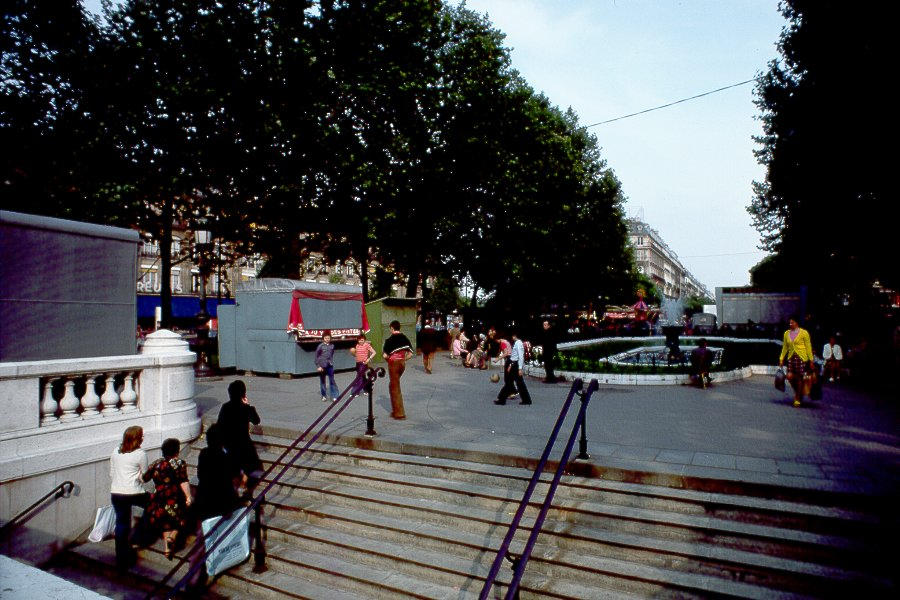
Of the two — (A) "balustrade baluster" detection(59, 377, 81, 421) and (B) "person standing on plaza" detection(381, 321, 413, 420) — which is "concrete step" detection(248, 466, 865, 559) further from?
(A) "balustrade baluster" detection(59, 377, 81, 421)

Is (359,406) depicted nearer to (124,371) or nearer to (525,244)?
(124,371)

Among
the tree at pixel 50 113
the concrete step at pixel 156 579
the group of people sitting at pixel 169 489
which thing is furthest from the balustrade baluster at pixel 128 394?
the tree at pixel 50 113

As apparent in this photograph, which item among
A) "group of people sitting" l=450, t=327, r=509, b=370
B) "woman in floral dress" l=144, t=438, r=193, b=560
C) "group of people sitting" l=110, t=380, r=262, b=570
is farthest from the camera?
"group of people sitting" l=450, t=327, r=509, b=370

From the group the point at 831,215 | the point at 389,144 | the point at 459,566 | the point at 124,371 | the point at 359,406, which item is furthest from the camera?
the point at 389,144

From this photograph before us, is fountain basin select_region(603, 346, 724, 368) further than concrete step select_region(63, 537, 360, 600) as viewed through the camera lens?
Yes

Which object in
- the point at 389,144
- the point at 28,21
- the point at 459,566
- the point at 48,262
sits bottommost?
the point at 459,566

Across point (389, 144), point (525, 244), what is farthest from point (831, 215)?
point (389, 144)

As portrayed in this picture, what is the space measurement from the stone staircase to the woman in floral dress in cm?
44

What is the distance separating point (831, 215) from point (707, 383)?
926 centimetres

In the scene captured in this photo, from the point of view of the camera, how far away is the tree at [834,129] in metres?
15.3

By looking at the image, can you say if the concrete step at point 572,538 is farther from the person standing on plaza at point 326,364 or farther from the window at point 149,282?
the window at point 149,282

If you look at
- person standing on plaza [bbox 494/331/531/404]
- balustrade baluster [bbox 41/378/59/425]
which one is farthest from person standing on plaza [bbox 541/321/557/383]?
balustrade baluster [bbox 41/378/59/425]

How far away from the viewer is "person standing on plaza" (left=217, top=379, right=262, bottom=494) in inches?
287

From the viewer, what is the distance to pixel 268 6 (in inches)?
869
